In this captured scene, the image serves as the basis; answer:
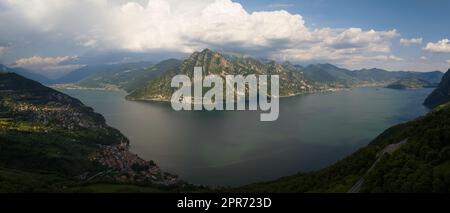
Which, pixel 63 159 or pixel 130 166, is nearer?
pixel 130 166

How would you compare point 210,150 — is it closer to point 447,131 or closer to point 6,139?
point 6,139

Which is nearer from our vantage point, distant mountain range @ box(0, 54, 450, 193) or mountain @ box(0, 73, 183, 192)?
distant mountain range @ box(0, 54, 450, 193)

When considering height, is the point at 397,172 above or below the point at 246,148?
above

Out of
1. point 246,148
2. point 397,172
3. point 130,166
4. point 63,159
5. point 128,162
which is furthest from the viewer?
point 246,148

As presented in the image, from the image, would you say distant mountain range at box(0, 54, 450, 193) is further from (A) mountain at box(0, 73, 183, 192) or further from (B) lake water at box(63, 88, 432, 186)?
(B) lake water at box(63, 88, 432, 186)

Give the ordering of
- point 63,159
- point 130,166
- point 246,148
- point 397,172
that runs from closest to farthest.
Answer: point 397,172
point 130,166
point 63,159
point 246,148

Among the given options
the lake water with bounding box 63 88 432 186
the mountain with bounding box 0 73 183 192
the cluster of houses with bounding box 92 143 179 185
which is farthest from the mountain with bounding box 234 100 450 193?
the mountain with bounding box 0 73 183 192

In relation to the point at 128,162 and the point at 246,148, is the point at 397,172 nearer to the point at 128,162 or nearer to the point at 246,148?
the point at 128,162

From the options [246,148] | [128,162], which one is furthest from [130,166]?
[246,148]

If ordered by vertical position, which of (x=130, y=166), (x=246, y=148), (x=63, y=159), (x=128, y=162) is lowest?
(x=130, y=166)
